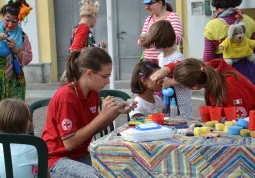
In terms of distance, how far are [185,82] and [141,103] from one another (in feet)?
2.06

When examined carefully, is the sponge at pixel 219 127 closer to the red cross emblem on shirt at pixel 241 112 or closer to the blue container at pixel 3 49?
the red cross emblem on shirt at pixel 241 112

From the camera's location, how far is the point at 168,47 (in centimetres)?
370

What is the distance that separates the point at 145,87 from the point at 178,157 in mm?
1321

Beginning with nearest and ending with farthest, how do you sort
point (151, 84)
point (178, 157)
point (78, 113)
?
point (178, 157), point (78, 113), point (151, 84)

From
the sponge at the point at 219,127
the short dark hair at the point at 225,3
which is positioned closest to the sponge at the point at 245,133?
the sponge at the point at 219,127

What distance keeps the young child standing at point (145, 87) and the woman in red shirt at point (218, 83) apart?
1.46 ft

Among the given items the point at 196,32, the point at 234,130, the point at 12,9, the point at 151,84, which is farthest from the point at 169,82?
the point at 196,32

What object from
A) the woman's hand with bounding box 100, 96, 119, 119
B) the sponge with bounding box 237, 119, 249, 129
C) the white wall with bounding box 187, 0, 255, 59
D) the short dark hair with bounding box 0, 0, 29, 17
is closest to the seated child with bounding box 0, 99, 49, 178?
the woman's hand with bounding box 100, 96, 119, 119

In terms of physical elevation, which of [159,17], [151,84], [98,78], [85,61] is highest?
[159,17]

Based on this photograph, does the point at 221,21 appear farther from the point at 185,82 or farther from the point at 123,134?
the point at 123,134

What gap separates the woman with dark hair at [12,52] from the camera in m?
4.40

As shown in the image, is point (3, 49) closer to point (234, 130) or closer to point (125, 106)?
point (125, 106)

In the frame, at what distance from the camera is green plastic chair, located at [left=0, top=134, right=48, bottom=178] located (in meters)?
2.28

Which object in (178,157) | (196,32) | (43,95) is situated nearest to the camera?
(178,157)
